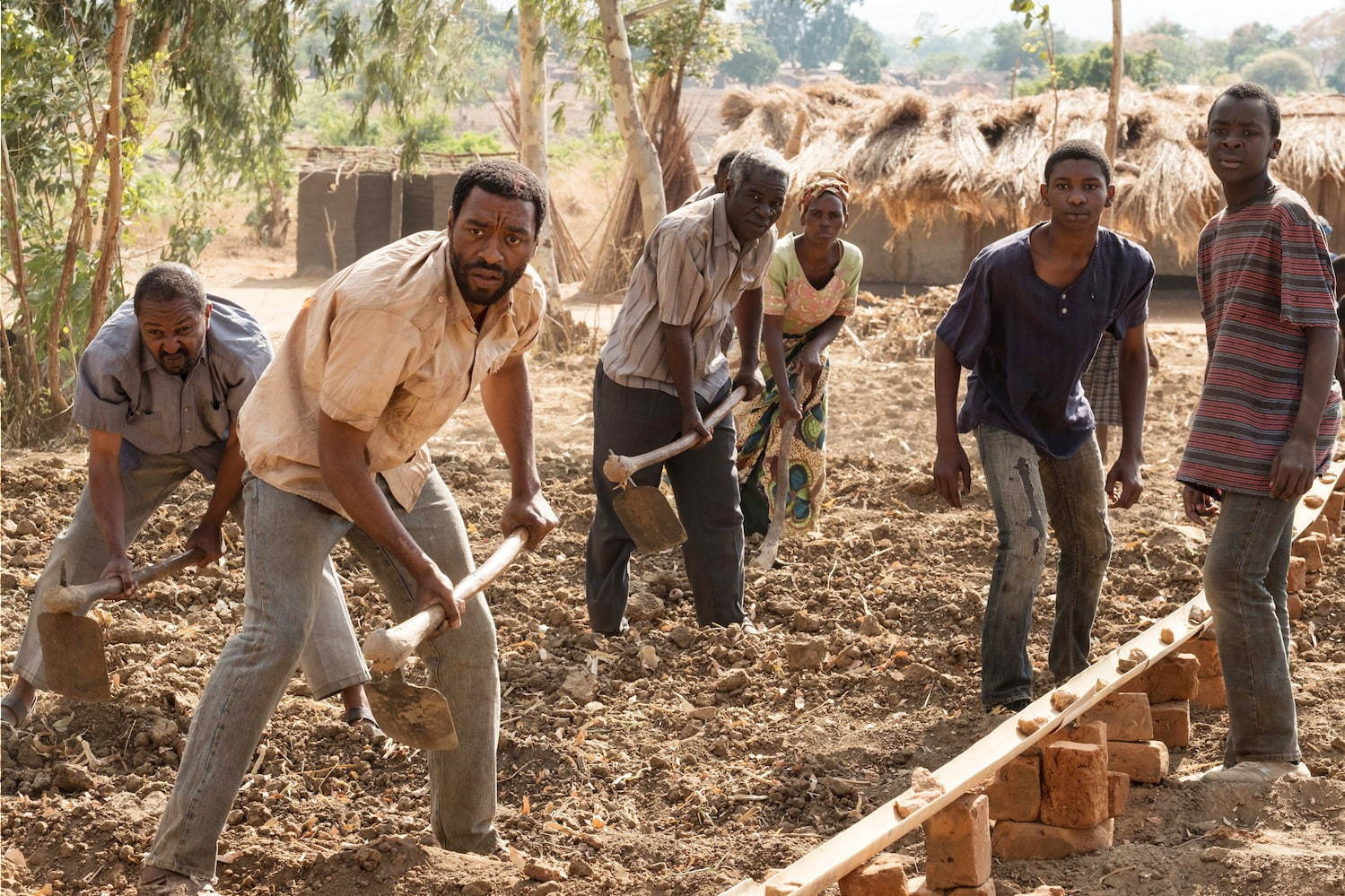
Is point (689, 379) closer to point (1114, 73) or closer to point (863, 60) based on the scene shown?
point (1114, 73)

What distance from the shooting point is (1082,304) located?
3.74 metres

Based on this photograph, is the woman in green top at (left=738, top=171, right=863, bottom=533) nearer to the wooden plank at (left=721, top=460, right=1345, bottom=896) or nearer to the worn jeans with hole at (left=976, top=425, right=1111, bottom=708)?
the worn jeans with hole at (left=976, top=425, right=1111, bottom=708)

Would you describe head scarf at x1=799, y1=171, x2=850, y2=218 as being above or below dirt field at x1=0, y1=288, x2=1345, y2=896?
above

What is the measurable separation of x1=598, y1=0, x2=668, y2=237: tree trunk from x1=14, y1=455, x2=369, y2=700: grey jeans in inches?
212

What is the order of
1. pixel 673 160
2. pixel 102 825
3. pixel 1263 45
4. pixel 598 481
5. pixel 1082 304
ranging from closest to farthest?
pixel 102 825
pixel 1082 304
pixel 598 481
pixel 673 160
pixel 1263 45

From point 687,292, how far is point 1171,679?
180 cm

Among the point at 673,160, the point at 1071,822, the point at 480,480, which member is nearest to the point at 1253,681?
the point at 1071,822

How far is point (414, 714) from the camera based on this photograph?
9.33 ft

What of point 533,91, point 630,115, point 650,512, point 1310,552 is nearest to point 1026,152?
point 533,91

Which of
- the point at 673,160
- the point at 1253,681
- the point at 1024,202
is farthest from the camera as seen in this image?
the point at 673,160

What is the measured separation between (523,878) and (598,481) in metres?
1.92

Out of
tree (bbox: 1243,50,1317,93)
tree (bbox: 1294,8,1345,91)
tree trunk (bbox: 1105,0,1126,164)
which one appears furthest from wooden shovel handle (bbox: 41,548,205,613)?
tree (bbox: 1294,8,1345,91)

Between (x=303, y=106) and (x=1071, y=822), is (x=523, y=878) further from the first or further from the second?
(x=303, y=106)

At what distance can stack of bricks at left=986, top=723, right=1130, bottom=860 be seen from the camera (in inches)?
119
